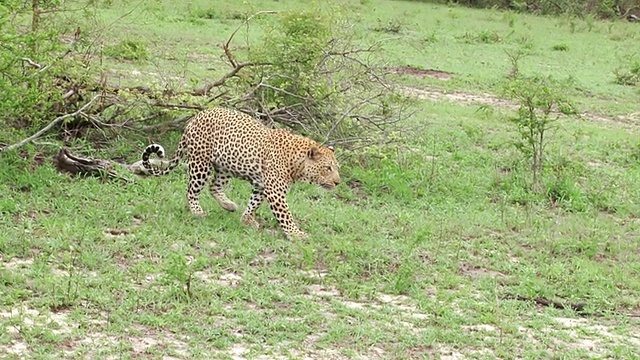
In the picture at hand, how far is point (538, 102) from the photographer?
11.6m

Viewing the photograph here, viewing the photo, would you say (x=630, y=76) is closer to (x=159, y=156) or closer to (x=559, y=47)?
(x=559, y=47)

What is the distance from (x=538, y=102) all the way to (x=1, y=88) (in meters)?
5.89

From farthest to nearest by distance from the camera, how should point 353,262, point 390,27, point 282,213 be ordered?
1. point 390,27
2. point 282,213
3. point 353,262

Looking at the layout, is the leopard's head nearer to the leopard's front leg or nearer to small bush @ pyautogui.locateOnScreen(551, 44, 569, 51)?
the leopard's front leg

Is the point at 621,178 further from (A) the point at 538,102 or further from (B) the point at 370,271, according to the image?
(B) the point at 370,271

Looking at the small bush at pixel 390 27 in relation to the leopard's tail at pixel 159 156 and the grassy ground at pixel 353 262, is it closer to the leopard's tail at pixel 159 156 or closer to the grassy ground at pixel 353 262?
the grassy ground at pixel 353 262

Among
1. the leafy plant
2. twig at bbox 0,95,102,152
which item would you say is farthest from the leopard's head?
the leafy plant

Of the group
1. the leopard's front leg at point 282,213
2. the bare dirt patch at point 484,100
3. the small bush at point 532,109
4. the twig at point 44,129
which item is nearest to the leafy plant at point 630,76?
the bare dirt patch at point 484,100

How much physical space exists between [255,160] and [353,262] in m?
1.37

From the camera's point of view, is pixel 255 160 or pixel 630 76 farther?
pixel 630 76

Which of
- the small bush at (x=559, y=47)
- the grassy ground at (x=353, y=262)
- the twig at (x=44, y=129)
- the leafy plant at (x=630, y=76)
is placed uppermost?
the twig at (x=44, y=129)

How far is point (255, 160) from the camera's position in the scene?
873 cm

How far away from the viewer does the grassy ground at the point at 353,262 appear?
21.0 feet

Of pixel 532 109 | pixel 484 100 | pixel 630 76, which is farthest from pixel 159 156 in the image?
pixel 630 76
